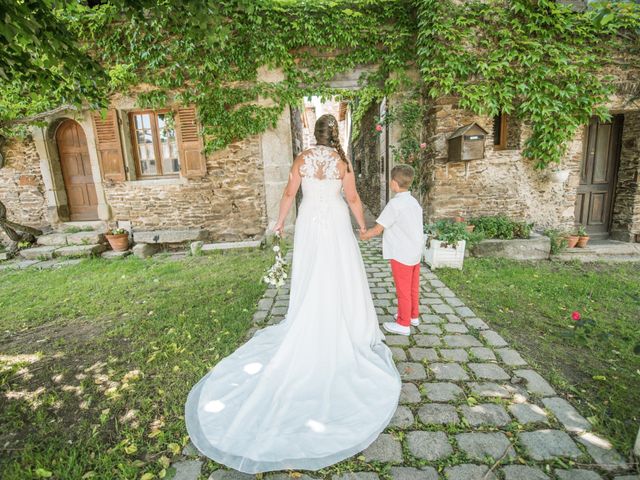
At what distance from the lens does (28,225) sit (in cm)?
801

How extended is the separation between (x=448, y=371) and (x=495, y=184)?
5304 mm

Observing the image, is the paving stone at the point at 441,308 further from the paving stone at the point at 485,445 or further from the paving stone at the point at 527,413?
the paving stone at the point at 485,445

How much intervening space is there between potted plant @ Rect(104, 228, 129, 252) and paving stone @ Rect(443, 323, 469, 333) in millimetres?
6808

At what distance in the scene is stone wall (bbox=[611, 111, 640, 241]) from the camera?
21.9ft

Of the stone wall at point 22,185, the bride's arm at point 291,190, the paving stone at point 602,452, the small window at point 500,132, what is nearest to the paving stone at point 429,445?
the paving stone at point 602,452

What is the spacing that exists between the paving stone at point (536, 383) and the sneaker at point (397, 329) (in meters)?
0.96

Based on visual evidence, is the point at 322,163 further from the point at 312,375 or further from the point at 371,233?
the point at 312,375

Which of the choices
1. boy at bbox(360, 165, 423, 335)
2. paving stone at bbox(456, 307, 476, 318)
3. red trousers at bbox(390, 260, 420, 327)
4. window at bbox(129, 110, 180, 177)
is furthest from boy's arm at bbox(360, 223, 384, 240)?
window at bbox(129, 110, 180, 177)

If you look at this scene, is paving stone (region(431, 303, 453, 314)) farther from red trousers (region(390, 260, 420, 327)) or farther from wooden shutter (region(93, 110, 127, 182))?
wooden shutter (region(93, 110, 127, 182))

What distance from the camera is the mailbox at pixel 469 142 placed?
6.17 metres

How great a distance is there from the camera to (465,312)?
12.7ft

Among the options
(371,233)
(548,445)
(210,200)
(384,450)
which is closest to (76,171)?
(210,200)

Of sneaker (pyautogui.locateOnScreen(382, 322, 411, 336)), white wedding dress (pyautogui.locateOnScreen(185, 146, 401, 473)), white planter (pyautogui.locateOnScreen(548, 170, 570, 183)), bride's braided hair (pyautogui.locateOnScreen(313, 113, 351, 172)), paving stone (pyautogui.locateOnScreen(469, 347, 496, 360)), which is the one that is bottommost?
paving stone (pyautogui.locateOnScreen(469, 347, 496, 360))

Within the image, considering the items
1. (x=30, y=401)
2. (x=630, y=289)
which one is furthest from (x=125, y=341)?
(x=630, y=289)
